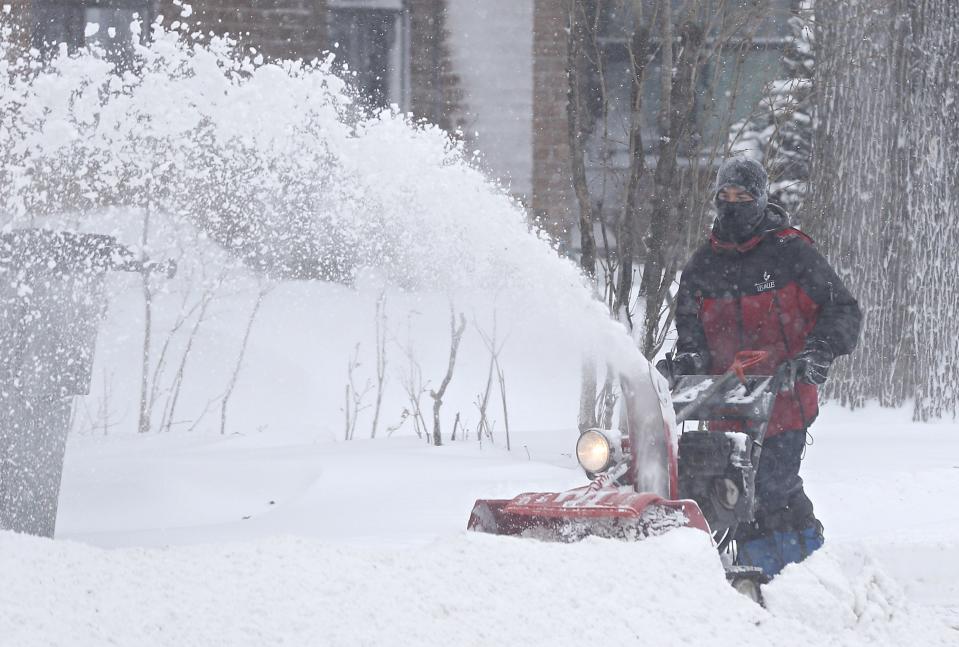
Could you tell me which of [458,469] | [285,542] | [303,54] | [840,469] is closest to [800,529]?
[285,542]

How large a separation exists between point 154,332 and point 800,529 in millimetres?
6713

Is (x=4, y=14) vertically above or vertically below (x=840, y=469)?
above

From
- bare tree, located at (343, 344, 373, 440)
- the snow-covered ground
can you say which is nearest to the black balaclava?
the snow-covered ground

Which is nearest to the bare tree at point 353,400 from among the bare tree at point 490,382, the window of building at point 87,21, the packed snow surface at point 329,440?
the packed snow surface at point 329,440

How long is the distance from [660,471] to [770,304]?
1.05 metres

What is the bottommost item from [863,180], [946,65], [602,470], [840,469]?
[840,469]

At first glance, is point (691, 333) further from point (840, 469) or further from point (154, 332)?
point (154, 332)

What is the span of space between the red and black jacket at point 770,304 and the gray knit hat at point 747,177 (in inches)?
5.9

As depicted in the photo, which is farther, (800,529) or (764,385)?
(800,529)

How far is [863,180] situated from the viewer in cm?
1055

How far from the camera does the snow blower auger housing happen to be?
332 cm

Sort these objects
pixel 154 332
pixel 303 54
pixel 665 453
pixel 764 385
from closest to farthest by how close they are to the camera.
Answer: pixel 665 453
pixel 764 385
pixel 154 332
pixel 303 54

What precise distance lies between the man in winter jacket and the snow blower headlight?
65 cm

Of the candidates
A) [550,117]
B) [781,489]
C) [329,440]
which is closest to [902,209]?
[550,117]
